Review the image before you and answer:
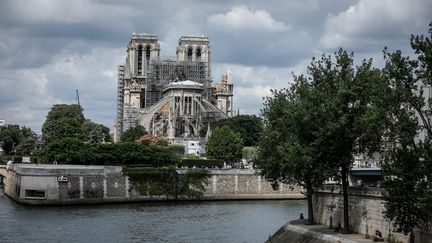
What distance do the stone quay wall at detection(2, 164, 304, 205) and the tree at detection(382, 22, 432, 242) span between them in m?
49.3

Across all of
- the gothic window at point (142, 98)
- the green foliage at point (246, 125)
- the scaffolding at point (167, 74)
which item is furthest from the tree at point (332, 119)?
the gothic window at point (142, 98)

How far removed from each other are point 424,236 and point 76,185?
5368 cm

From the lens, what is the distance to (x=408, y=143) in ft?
98.2

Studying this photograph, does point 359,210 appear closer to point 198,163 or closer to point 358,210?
point 358,210

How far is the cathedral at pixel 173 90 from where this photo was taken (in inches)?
6491

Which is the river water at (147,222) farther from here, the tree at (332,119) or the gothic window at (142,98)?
the gothic window at (142,98)

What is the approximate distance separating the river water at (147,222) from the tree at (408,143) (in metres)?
19.0

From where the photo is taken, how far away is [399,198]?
3047 centimetres

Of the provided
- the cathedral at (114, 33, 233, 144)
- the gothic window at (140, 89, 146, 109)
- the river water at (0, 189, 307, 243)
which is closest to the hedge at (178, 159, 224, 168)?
the river water at (0, 189, 307, 243)

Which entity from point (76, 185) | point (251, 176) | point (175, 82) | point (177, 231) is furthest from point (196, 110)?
point (177, 231)

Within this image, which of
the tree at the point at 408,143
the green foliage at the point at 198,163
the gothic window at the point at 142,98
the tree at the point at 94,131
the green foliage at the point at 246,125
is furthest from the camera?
the gothic window at the point at 142,98

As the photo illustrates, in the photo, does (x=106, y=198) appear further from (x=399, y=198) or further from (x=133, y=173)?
(x=399, y=198)

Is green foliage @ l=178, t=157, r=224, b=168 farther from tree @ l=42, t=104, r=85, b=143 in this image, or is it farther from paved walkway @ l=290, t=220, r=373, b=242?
paved walkway @ l=290, t=220, r=373, b=242

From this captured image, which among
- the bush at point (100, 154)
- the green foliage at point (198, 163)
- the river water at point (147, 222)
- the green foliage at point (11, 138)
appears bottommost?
the river water at point (147, 222)
